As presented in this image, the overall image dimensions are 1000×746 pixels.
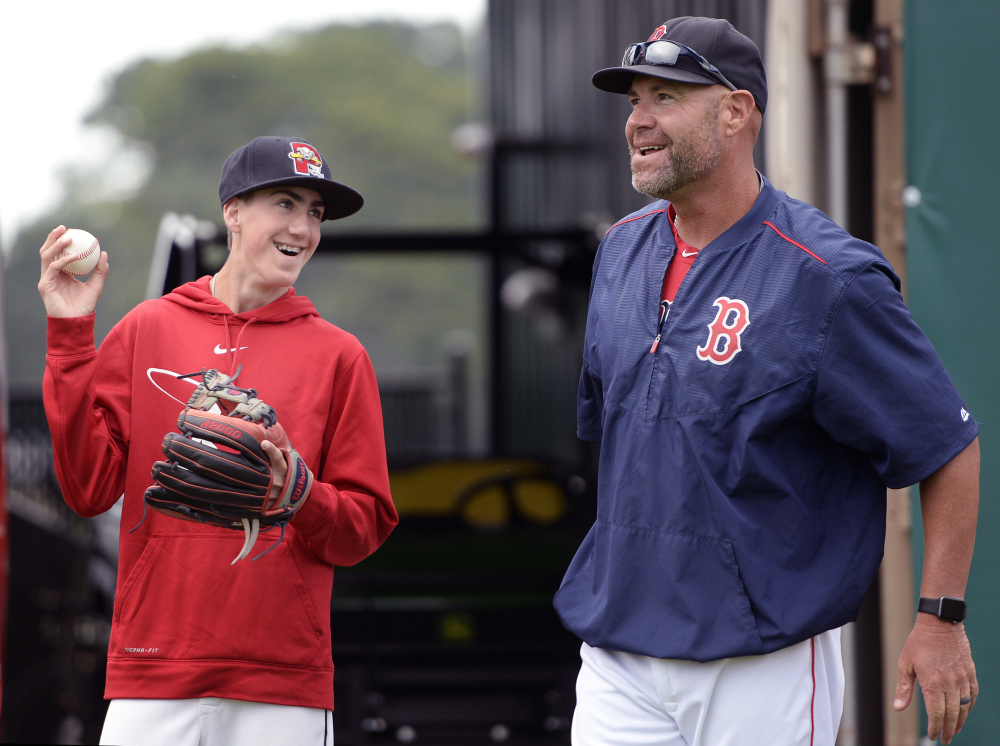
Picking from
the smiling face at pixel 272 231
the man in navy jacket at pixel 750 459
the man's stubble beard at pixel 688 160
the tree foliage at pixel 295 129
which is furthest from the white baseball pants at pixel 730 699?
the tree foliage at pixel 295 129

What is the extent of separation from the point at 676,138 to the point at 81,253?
1.14 meters

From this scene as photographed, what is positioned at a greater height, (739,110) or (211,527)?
(739,110)

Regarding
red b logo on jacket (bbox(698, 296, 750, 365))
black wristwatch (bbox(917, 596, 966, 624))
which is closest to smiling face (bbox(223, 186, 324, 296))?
red b logo on jacket (bbox(698, 296, 750, 365))

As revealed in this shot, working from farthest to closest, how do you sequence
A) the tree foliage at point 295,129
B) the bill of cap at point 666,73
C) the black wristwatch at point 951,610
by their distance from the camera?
the tree foliage at point 295,129, the bill of cap at point 666,73, the black wristwatch at point 951,610

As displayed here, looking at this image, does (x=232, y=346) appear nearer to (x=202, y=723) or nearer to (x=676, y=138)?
(x=202, y=723)

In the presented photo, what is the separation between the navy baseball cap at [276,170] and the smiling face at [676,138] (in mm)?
580

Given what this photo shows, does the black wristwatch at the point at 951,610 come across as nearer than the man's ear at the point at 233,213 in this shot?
Yes

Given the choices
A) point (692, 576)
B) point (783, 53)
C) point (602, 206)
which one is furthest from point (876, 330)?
point (602, 206)

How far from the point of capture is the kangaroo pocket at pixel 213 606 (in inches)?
81.0

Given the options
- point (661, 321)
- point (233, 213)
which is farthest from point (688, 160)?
point (233, 213)

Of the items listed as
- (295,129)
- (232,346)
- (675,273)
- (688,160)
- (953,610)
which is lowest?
(295,129)

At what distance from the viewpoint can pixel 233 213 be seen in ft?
7.27

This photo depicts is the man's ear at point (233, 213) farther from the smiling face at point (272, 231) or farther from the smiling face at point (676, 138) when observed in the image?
the smiling face at point (676, 138)

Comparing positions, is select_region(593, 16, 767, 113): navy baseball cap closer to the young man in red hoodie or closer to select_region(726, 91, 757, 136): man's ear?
select_region(726, 91, 757, 136): man's ear
